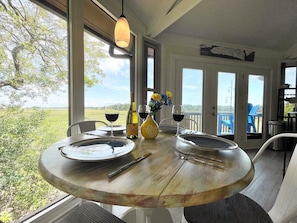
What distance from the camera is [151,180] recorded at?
589 millimetres

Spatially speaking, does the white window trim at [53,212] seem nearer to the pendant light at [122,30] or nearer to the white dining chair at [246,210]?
the white dining chair at [246,210]

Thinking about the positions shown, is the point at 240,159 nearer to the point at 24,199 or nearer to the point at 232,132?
the point at 24,199

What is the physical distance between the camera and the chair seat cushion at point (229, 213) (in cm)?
86

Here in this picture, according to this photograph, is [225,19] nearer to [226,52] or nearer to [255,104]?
[226,52]

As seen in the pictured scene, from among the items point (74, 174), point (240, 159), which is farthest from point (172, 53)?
point (74, 174)

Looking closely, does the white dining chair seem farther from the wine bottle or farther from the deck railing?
the deck railing

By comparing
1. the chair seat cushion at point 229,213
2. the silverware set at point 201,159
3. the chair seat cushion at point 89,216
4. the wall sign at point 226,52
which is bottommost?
the chair seat cushion at point 229,213

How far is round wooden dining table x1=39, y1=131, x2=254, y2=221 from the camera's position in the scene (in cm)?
→ 51

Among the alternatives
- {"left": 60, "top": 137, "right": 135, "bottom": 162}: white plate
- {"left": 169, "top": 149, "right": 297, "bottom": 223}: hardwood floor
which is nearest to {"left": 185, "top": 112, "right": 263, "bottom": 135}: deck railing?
{"left": 169, "top": 149, "right": 297, "bottom": 223}: hardwood floor

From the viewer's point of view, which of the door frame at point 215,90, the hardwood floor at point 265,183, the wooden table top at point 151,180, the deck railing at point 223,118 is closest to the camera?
the wooden table top at point 151,180

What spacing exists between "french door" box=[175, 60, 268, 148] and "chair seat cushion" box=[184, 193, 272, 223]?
9.02 feet

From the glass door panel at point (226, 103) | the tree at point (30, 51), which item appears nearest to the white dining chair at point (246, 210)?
the tree at point (30, 51)

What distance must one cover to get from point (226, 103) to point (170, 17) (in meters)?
2.35

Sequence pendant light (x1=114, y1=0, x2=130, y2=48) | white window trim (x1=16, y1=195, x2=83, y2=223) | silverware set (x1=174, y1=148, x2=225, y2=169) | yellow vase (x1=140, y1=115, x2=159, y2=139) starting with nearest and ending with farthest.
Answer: silverware set (x1=174, y1=148, x2=225, y2=169), yellow vase (x1=140, y1=115, x2=159, y2=139), white window trim (x1=16, y1=195, x2=83, y2=223), pendant light (x1=114, y1=0, x2=130, y2=48)
